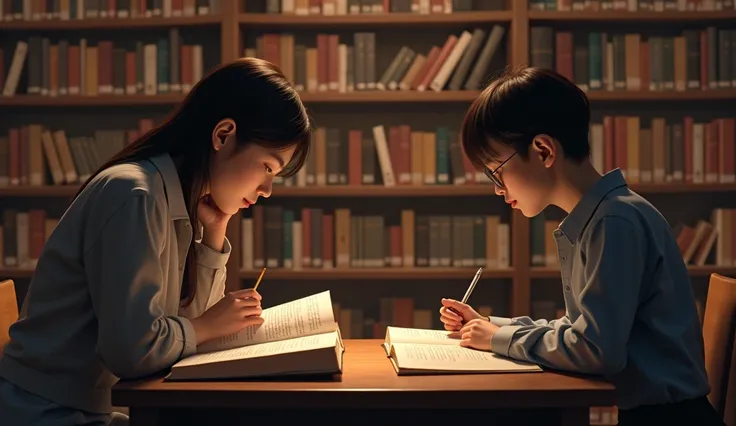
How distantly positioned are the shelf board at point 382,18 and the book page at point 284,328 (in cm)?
204

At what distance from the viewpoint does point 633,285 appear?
4.17 ft

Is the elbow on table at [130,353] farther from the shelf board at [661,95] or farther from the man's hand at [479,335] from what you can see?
the shelf board at [661,95]

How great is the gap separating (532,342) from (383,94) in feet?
6.95

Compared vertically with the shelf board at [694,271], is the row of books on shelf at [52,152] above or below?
above

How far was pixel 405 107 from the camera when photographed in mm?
3609

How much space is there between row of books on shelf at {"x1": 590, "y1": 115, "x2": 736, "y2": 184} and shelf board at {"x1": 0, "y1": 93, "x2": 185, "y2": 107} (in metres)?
1.72

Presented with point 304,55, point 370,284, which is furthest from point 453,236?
point 304,55

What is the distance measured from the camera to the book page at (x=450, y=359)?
4.20 feet

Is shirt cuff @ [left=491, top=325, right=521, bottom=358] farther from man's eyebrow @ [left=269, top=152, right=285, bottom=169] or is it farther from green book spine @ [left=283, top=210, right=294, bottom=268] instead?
green book spine @ [left=283, top=210, right=294, bottom=268]

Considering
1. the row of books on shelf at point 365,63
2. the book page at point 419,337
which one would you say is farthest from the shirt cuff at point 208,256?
the row of books on shelf at point 365,63

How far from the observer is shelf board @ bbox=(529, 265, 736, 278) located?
331cm

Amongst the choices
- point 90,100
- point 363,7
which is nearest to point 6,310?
point 90,100

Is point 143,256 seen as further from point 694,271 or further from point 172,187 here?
point 694,271

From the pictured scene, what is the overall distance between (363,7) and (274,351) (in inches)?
92.7
